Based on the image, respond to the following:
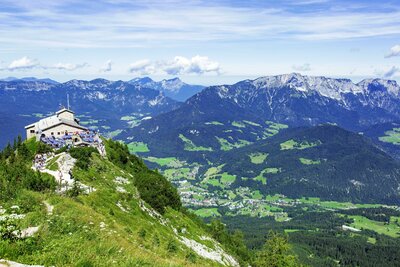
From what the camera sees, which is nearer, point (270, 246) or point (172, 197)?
point (172, 197)

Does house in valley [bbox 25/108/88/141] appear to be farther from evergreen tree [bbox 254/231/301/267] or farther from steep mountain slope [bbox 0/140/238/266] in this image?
evergreen tree [bbox 254/231/301/267]

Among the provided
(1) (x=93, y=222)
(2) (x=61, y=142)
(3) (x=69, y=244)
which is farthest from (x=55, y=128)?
(3) (x=69, y=244)

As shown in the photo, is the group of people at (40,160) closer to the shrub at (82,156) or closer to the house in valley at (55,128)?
the shrub at (82,156)

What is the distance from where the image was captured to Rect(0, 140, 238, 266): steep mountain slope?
47.9 ft

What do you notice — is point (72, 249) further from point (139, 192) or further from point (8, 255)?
point (139, 192)

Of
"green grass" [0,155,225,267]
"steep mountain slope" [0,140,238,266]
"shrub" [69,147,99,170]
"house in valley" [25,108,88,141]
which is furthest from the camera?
"house in valley" [25,108,88,141]

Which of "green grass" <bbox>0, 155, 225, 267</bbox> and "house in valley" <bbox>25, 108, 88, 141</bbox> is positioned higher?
"green grass" <bbox>0, 155, 225, 267</bbox>

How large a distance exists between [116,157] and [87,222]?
61.7 meters

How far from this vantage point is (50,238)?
17734 millimetres

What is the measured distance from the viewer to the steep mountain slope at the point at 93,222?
575 inches

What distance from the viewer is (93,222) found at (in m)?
30.3

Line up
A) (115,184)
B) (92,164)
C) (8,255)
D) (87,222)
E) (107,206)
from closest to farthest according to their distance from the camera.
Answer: (8,255) → (87,222) → (107,206) → (115,184) → (92,164)

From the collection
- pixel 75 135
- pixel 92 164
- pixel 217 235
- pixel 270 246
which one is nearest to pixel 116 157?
pixel 75 135

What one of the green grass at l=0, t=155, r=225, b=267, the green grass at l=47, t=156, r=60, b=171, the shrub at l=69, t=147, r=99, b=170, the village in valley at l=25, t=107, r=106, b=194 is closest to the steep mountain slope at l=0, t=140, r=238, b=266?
the green grass at l=0, t=155, r=225, b=267
